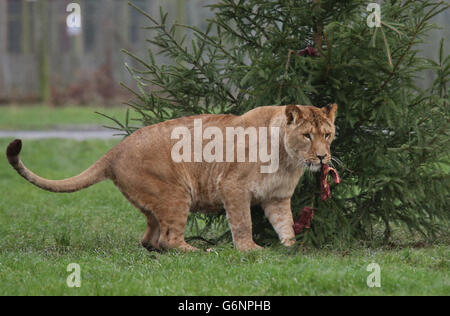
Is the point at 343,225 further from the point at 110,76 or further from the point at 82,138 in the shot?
the point at 110,76

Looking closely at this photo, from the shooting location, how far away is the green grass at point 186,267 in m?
5.59

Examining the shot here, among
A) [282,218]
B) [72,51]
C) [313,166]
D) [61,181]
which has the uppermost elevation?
[72,51]

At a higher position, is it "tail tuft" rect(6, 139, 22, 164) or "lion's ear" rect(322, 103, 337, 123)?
"lion's ear" rect(322, 103, 337, 123)

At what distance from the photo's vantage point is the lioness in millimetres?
6949

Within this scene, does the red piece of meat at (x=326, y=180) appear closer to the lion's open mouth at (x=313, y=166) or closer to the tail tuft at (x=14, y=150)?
the lion's open mouth at (x=313, y=166)

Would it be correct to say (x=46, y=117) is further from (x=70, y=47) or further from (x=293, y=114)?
(x=293, y=114)

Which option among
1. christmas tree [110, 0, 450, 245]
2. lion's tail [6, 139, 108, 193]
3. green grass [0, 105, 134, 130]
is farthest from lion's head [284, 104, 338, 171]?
green grass [0, 105, 134, 130]

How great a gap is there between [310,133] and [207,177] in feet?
3.88

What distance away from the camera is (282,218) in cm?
725

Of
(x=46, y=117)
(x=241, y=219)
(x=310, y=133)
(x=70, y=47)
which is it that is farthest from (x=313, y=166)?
(x=70, y=47)

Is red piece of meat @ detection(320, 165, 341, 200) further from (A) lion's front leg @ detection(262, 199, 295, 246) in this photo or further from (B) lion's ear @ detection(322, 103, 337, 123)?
(B) lion's ear @ detection(322, 103, 337, 123)

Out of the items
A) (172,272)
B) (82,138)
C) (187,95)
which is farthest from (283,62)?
(82,138)

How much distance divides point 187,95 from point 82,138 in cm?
1114

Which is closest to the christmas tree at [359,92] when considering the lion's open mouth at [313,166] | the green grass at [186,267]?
the green grass at [186,267]
